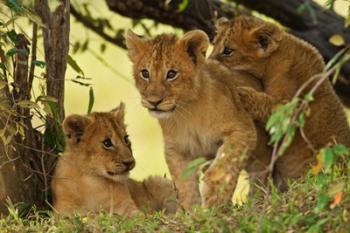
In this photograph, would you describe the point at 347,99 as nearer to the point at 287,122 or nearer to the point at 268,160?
the point at 268,160

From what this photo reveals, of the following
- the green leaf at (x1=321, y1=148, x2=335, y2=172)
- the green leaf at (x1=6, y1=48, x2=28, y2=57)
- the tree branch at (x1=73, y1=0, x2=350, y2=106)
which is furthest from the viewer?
the tree branch at (x1=73, y1=0, x2=350, y2=106)

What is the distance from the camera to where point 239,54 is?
7.79 metres

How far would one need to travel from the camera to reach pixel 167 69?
22.9 feet

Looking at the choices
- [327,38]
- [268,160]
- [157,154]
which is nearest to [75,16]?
[327,38]

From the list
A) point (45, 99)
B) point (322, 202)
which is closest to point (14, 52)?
point (45, 99)

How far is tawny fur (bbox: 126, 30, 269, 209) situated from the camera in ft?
22.8

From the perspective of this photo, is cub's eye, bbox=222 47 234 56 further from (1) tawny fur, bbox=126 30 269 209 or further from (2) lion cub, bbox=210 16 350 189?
(1) tawny fur, bbox=126 30 269 209

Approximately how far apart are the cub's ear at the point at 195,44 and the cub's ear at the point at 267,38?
73 cm

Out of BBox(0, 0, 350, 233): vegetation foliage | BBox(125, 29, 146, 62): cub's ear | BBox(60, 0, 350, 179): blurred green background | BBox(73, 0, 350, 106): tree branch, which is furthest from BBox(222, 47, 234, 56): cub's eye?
BBox(60, 0, 350, 179): blurred green background

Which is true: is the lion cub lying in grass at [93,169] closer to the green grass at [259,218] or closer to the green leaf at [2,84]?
the green grass at [259,218]

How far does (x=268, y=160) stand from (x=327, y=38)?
198 cm

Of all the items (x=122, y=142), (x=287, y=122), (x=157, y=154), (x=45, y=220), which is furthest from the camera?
(x=157, y=154)

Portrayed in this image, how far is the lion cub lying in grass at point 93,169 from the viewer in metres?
7.27

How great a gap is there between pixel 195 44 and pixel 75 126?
943 mm
